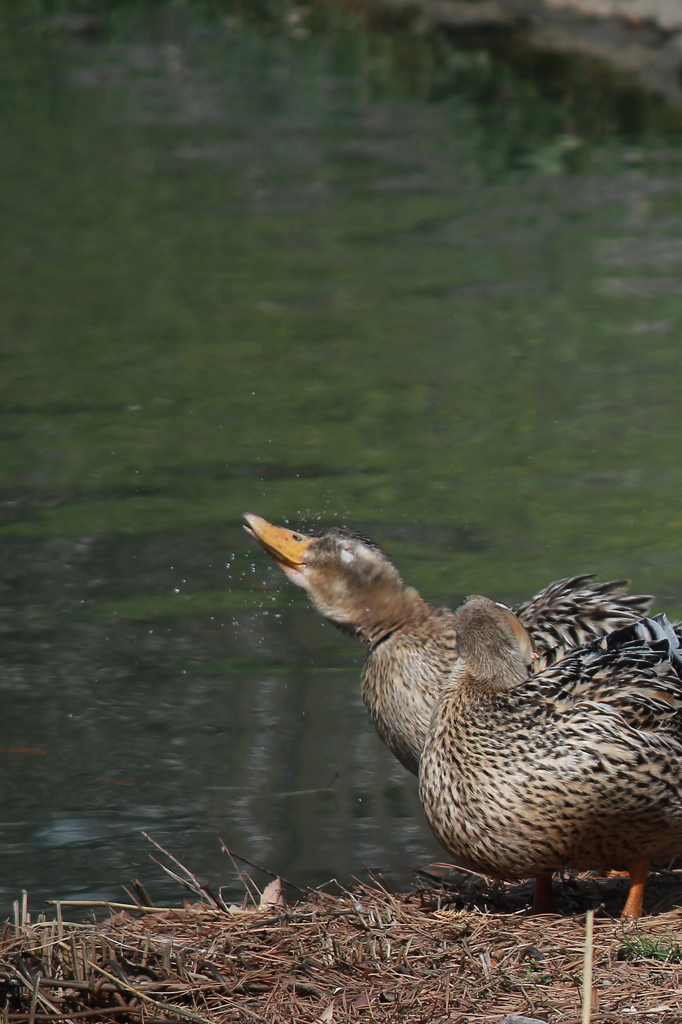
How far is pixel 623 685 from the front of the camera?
15.2ft

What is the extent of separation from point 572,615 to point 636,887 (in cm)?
115

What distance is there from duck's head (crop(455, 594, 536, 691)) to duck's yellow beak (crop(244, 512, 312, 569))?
3.17 ft

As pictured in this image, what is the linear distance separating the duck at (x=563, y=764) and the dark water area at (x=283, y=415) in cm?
86

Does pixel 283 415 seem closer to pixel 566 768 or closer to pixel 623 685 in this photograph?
pixel 623 685

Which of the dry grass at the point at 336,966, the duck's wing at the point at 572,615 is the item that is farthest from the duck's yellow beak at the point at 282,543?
the dry grass at the point at 336,966

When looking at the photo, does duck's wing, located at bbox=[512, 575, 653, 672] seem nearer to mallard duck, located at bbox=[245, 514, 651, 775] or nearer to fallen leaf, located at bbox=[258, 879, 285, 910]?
mallard duck, located at bbox=[245, 514, 651, 775]

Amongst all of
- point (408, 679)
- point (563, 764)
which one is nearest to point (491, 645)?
point (563, 764)

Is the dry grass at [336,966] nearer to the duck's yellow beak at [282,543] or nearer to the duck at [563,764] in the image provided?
the duck at [563,764]

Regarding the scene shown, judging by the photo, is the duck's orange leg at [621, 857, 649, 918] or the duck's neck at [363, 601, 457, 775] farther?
the duck's neck at [363, 601, 457, 775]

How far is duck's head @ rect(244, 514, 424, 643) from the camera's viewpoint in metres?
5.79

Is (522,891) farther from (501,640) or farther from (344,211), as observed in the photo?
(344,211)

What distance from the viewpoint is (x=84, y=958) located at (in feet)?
13.5

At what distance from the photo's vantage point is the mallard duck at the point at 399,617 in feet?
18.0

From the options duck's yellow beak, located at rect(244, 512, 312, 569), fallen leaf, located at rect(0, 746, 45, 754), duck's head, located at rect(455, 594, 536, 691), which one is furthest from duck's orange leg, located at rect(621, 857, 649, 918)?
fallen leaf, located at rect(0, 746, 45, 754)
